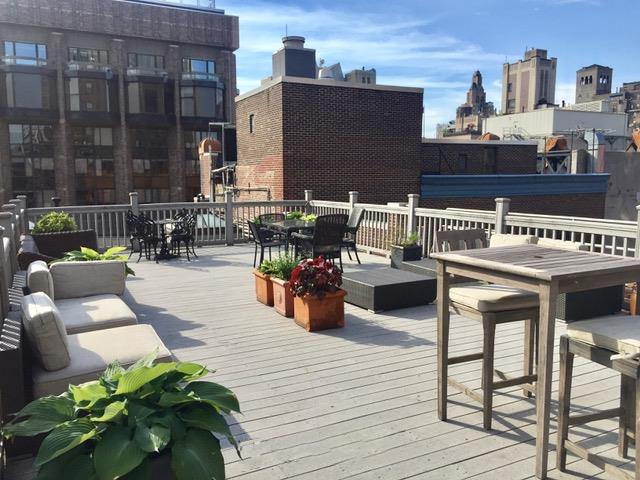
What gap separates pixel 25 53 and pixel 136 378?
1496 inches

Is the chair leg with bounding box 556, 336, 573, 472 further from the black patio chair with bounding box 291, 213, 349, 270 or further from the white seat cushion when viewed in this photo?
the black patio chair with bounding box 291, 213, 349, 270

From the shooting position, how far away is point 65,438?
5.49 feet

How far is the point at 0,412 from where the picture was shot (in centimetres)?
228

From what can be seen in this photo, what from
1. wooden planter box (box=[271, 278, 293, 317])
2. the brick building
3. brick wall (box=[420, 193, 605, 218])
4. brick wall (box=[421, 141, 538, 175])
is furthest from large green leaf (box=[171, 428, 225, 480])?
brick wall (box=[421, 141, 538, 175])

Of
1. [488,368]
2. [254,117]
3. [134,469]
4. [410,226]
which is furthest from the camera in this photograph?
[254,117]

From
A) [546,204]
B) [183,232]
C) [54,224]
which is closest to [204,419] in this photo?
[54,224]

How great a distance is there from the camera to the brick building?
1334 cm

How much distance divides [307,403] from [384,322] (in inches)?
78.7

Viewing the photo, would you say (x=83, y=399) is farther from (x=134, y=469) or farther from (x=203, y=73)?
(x=203, y=73)

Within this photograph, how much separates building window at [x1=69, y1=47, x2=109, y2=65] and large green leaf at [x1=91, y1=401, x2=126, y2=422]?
1494 inches

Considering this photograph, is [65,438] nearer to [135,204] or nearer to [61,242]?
[61,242]

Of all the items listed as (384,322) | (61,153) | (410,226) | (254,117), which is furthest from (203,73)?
(384,322)

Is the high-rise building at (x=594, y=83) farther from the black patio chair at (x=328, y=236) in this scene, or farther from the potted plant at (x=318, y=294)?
the potted plant at (x=318, y=294)

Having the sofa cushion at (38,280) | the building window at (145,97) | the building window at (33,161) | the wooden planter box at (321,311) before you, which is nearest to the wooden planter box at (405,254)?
the wooden planter box at (321,311)
